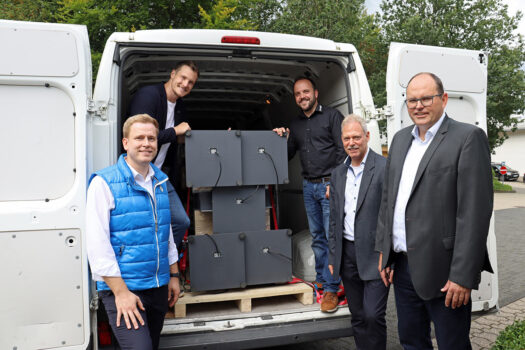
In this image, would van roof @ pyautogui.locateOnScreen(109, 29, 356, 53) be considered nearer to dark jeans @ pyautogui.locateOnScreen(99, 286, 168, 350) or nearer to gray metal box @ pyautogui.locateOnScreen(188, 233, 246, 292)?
gray metal box @ pyautogui.locateOnScreen(188, 233, 246, 292)

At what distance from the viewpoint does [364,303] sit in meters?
2.79

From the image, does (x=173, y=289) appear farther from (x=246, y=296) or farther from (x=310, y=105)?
(x=310, y=105)

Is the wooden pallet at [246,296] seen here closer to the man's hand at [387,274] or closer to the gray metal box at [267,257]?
the gray metal box at [267,257]

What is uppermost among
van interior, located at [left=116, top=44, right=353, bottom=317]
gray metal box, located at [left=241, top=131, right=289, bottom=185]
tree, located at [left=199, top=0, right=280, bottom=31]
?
tree, located at [left=199, top=0, right=280, bottom=31]

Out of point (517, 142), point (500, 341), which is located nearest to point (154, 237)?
point (500, 341)

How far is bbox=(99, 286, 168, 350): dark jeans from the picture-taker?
2033mm

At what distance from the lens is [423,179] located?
2.11m

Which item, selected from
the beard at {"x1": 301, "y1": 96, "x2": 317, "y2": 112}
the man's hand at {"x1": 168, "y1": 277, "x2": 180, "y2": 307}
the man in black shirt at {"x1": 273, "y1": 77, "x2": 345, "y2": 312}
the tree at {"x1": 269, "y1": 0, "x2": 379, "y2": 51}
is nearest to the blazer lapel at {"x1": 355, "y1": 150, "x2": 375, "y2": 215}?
the man in black shirt at {"x1": 273, "y1": 77, "x2": 345, "y2": 312}

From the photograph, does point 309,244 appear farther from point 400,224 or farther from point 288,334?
point 400,224

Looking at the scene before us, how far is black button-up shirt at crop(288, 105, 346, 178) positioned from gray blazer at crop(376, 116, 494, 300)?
4.65 feet

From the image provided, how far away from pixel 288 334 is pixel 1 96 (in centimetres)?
225

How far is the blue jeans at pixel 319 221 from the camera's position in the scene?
346 cm

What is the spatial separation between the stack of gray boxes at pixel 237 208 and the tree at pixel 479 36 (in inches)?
591

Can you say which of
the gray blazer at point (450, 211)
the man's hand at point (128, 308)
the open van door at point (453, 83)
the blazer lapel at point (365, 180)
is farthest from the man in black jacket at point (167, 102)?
the gray blazer at point (450, 211)
